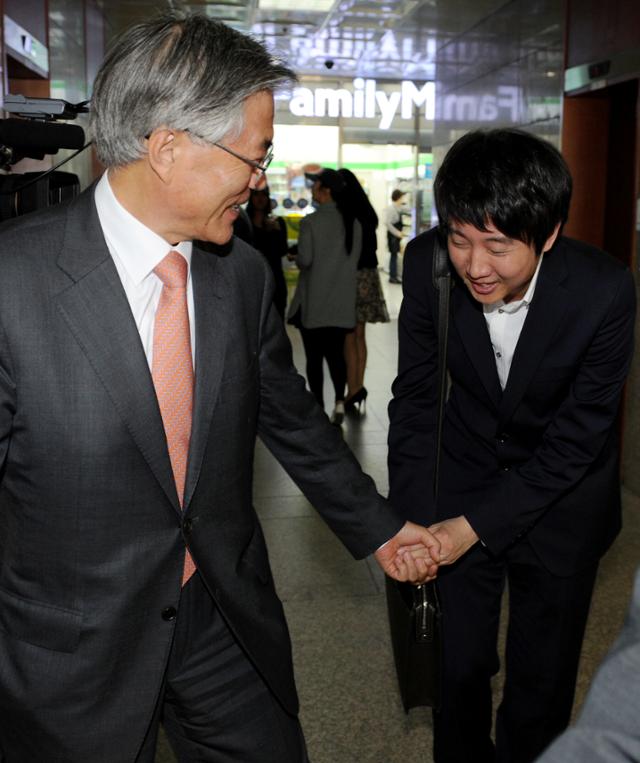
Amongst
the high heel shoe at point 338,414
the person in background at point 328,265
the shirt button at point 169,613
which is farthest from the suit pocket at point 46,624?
the high heel shoe at point 338,414

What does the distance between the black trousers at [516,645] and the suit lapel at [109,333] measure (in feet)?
3.72

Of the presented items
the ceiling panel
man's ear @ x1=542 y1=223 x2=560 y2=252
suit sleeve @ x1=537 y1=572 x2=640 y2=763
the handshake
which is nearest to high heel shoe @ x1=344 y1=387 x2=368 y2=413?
the ceiling panel

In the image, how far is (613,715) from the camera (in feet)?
2.75

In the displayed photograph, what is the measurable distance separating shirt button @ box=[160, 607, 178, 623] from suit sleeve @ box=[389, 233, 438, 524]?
2.87ft

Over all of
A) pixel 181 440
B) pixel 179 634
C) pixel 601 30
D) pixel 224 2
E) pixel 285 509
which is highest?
pixel 224 2

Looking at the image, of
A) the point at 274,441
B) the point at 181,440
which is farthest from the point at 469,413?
the point at 181,440

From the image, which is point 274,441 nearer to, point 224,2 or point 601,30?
point 601,30

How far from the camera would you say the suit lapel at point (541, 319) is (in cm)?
220

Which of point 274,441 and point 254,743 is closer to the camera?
point 254,743

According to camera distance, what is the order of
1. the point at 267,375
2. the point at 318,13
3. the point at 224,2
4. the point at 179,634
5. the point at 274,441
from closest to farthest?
the point at 179,634 < the point at 267,375 < the point at 274,441 < the point at 224,2 < the point at 318,13

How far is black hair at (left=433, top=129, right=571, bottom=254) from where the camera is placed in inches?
79.4

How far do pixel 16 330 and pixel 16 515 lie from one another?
0.35m

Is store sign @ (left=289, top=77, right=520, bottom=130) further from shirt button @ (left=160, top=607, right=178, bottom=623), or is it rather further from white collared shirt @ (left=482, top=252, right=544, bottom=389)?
shirt button @ (left=160, top=607, right=178, bottom=623)

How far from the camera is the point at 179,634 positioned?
1.86 meters
